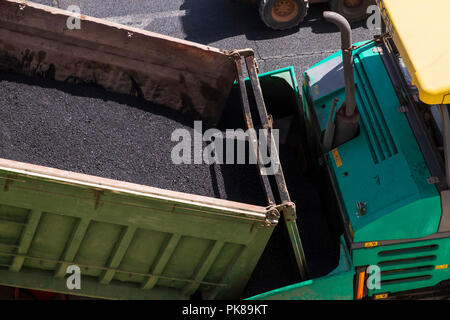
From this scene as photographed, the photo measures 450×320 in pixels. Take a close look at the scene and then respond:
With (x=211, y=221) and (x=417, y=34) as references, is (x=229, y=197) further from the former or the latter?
(x=417, y=34)

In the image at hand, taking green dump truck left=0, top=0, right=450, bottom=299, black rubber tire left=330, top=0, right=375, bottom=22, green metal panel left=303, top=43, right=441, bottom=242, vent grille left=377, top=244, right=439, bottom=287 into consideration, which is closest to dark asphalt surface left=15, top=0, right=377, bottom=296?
black rubber tire left=330, top=0, right=375, bottom=22

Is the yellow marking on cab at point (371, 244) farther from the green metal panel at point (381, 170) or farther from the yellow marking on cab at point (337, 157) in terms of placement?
the yellow marking on cab at point (337, 157)

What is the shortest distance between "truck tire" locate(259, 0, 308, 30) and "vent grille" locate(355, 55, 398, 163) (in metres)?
3.09

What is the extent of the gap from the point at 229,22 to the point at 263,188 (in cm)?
454

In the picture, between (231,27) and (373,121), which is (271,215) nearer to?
(373,121)

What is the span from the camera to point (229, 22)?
8.79 meters

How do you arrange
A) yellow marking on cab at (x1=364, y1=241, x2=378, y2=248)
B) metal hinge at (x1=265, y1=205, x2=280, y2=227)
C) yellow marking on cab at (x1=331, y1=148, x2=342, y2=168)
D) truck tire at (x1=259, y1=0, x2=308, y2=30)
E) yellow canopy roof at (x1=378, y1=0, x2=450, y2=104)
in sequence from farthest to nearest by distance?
truck tire at (x1=259, y1=0, x2=308, y2=30), yellow marking on cab at (x1=331, y1=148, x2=342, y2=168), yellow marking on cab at (x1=364, y1=241, x2=378, y2=248), metal hinge at (x1=265, y1=205, x2=280, y2=227), yellow canopy roof at (x1=378, y1=0, x2=450, y2=104)

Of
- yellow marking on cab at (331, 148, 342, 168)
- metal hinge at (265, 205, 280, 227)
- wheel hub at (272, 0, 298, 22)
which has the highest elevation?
wheel hub at (272, 0, 298, 22)

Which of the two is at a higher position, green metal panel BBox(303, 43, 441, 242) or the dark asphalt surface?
the dark asphalt surface

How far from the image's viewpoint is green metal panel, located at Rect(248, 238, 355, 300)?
457 cm

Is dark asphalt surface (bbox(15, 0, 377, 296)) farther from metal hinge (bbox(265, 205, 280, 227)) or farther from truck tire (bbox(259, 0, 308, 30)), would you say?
metal hinge (bbox(265, 205, 280, 227))

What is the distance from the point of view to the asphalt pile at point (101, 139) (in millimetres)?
4773

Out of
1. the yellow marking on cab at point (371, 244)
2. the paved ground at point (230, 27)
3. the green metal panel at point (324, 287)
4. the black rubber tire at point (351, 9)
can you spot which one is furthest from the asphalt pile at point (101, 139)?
the black rubber tire at point (351, 9)
